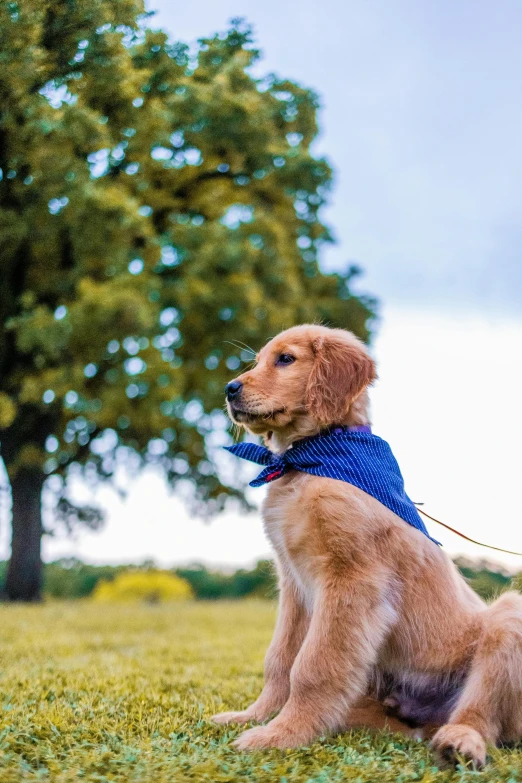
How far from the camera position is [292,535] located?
343 cm

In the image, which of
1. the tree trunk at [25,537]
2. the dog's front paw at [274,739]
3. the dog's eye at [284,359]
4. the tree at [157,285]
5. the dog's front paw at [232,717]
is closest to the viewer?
the dog's front paw at [274,739]

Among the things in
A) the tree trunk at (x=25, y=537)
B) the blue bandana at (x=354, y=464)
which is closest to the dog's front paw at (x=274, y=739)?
the blue bandana at (x=354, y=464)

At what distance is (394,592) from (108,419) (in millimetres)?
10603

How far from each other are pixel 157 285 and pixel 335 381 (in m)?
9.60

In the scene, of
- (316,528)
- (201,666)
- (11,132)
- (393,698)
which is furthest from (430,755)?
(11,132)

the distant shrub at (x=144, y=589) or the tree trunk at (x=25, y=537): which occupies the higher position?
the tree trunk at (x=25, y=537)

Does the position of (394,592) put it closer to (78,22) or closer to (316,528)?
(316,528)

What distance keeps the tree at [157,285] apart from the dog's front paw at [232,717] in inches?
251

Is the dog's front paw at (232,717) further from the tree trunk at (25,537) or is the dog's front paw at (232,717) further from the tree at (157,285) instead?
the tree trunk at (25,537)

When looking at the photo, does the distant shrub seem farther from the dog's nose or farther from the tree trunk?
the dog's nose

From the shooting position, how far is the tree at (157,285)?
10836mm

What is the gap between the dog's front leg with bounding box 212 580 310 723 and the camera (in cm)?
365

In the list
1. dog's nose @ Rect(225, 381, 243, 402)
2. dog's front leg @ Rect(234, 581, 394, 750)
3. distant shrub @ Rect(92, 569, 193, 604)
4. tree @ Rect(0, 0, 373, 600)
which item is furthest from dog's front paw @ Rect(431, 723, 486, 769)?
distant shrub @ Rect(92, 569, 193, 604)

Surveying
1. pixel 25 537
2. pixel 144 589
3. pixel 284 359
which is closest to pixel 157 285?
pixel 25 537
